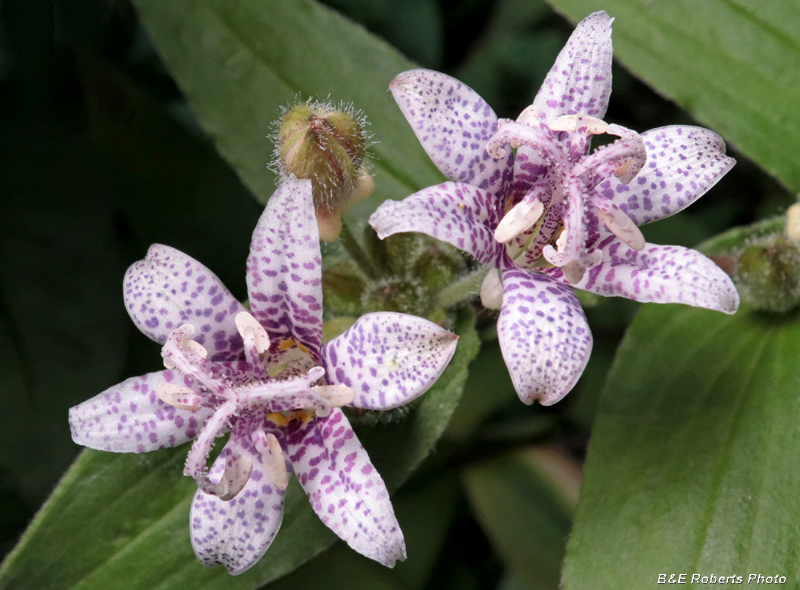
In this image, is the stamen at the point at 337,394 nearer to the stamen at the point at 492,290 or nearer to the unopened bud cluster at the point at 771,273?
the stamen at the point at 492,290

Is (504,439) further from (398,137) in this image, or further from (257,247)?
(257,247)

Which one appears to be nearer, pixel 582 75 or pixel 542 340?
pixel 542 340

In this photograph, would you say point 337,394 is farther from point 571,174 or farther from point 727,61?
point 727,61

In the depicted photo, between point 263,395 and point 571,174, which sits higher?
point 571,174

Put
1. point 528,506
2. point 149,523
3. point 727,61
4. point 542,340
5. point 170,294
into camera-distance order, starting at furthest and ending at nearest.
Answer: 1. point 528,506
2. point 727,61
3. point 149,523
4. point 170,294
5. point 542,340

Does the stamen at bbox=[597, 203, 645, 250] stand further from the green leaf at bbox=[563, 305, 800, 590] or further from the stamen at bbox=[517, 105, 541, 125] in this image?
the green leaf at bbox=[563, 305, 800, 590]

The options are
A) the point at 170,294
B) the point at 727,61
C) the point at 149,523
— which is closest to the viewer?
the point at 170,294

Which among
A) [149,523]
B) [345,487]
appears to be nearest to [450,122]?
[345,487]
